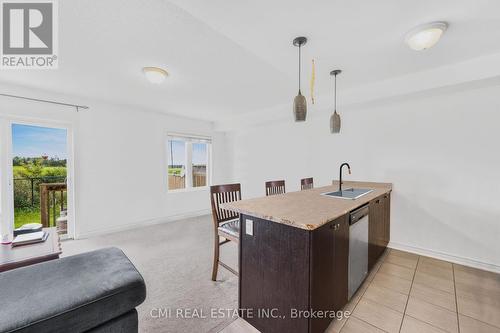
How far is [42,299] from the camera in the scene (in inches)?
37.2

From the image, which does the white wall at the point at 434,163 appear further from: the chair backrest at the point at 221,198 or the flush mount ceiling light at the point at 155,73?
the flush mount ceiling light at the point at 155,73

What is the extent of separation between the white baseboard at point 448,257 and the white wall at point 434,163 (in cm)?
1

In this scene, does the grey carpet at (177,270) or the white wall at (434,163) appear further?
the white wall at (434,163)

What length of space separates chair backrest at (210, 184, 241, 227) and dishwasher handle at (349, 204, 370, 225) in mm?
1240

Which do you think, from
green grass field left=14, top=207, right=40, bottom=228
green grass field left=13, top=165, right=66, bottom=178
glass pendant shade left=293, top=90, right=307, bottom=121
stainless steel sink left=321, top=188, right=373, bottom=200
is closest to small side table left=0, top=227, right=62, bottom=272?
green grass field left=14, top=207, right=40, bottom=228

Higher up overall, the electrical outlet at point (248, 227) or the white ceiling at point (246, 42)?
the white ceiling at point (246, 42)

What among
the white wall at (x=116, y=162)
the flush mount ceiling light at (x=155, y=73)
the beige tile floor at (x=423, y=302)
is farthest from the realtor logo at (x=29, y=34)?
the beige tile floor at (x=423, y=302)

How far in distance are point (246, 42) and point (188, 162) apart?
3.59m

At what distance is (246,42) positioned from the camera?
6.03ft

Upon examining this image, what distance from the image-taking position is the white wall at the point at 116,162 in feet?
10.9

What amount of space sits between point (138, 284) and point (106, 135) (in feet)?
11.2

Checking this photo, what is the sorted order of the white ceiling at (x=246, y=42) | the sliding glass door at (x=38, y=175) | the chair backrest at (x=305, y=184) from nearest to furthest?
the white ceiling at (x=246, y=42)
the sliding glass door at (x=38, y=175)
the chair backrest at (x=305, y=184)

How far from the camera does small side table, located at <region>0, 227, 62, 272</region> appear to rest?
4.81 feet

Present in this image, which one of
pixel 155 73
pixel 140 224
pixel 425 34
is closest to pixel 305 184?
pixel 425 34
